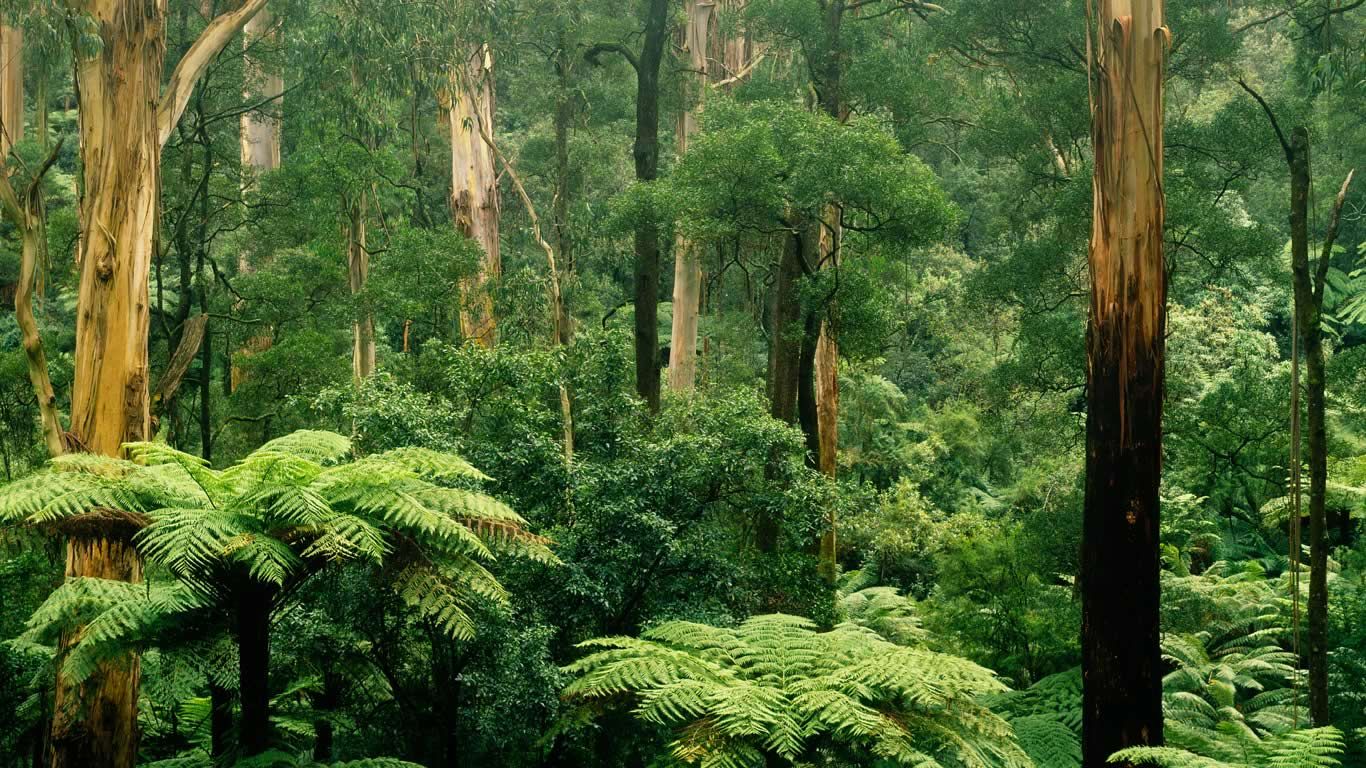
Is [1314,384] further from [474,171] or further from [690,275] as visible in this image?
[474,171]

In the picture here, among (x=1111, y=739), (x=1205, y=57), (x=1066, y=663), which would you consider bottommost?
(x=1066, y=663)

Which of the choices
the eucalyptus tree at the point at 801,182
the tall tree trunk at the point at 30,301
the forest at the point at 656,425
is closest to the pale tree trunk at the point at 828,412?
the forest at the point at 656,425

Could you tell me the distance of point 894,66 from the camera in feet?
52.5

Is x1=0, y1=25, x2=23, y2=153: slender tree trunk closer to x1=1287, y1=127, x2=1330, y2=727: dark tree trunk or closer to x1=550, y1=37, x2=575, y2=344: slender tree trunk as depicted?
x1=550, y1=37, x2=575, y2=344: slender tree trunk

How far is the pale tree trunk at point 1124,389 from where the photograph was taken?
647 centimetres

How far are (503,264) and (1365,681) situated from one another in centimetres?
1646

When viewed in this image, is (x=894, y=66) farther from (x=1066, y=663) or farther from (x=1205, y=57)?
(x=1066, y=663)

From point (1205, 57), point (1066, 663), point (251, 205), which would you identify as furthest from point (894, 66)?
point (251, 205)

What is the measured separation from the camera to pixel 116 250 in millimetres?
8586

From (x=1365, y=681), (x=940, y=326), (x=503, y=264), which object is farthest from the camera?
(x=940, y=326)

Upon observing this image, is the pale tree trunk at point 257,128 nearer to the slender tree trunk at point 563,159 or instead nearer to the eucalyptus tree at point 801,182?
the slender tree trunk at point 563,159

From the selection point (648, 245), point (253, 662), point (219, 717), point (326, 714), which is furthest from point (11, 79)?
point (253, 662)

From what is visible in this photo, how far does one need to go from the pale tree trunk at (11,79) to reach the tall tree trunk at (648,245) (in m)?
10.3

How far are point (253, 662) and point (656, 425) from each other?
16.4 ft
